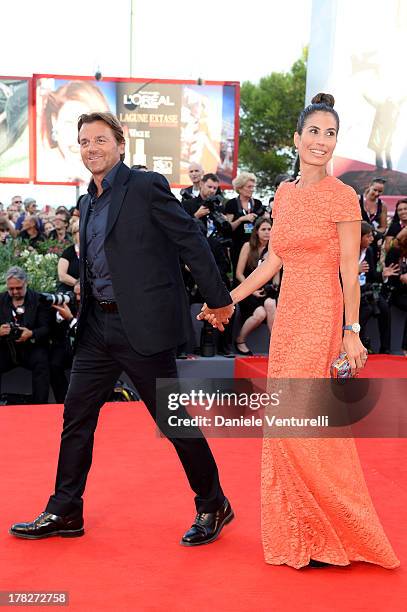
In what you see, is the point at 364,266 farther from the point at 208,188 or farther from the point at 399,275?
Result: the point at 208,188

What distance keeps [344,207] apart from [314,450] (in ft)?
2.72

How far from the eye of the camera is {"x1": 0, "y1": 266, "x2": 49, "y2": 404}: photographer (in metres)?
6.49

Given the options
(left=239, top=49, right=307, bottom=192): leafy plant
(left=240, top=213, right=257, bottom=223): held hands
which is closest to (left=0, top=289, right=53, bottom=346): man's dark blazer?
(left=240, top=213, right=257, bottom=223): held hands

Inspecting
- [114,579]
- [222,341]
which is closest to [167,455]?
[114,579]

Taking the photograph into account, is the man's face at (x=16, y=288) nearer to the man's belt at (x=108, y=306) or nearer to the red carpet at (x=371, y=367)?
the red carpet at (x=371, y=367)

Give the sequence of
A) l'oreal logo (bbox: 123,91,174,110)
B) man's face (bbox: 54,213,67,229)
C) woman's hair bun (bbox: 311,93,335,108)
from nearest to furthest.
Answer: woman's hair bun (bbox: 311,93,335,108), man's face (bbox: 54,213,67,229), l'oreal logo (bbox: 123,91,174,110)

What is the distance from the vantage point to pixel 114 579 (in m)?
2.87

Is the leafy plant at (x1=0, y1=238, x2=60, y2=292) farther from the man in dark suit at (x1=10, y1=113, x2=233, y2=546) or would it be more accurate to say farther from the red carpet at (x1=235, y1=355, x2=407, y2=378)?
the man in dark suit at (x1=10, y1=113, x2=233, y2=546)

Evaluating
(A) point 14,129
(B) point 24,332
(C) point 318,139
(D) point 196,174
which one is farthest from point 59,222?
(C) point 318,139

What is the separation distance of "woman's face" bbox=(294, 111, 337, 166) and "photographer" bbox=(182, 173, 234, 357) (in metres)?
4.55

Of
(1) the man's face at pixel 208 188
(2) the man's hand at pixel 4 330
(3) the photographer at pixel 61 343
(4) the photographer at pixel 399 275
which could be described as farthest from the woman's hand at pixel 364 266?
(2) the man's hand at pixel 4 330

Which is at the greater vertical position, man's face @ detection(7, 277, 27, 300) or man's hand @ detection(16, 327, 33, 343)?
man's face @ detection(7, 277, 27, 300)

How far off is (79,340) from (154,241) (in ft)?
1.64

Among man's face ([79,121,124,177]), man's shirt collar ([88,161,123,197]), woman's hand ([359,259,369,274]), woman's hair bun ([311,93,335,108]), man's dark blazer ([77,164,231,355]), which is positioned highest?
woman's hair bun ([311,93,335,108])
